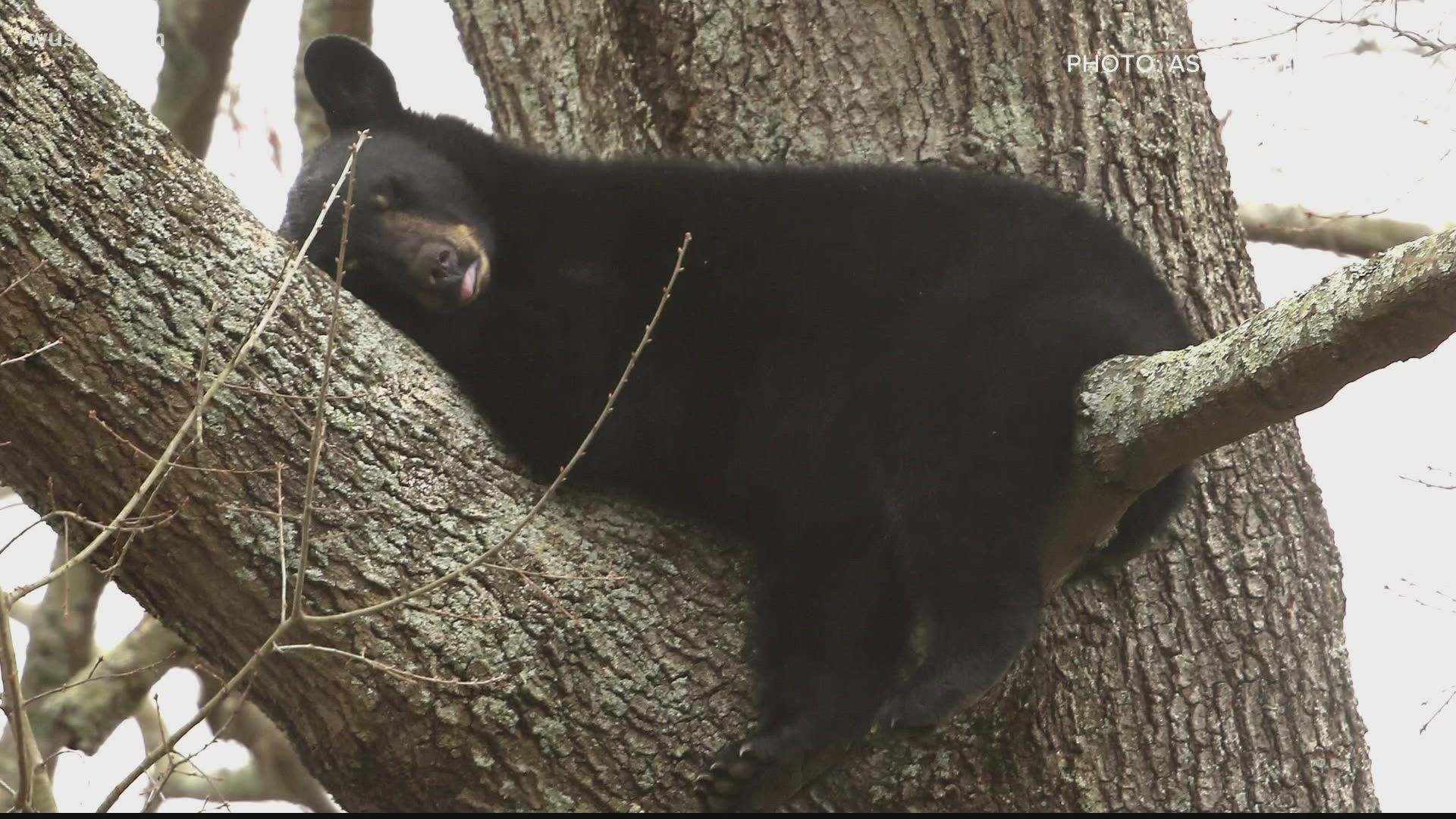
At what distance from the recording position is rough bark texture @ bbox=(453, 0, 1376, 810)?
382cm

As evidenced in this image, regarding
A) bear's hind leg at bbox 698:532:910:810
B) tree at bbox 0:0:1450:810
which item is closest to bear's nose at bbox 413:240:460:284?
tree at bbox 0:0:1450:810

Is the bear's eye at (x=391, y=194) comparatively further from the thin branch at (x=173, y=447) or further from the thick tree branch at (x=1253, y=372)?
the thick tree branch at (x=1253, y=372)

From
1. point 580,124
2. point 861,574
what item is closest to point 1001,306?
point 861,574

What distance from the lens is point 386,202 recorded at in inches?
175

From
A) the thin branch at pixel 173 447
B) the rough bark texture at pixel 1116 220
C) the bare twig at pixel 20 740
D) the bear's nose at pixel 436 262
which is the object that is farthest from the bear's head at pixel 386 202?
the bare twig at pixel 20 740

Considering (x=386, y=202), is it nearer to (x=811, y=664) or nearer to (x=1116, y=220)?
(x=811, y=664)

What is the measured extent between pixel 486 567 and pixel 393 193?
1692mm

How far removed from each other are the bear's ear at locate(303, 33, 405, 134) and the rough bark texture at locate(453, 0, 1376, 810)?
0.54 m

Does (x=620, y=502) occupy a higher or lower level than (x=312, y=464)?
higher

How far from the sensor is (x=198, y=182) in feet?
10.7

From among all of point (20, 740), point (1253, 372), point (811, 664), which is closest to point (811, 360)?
point (811, 664)

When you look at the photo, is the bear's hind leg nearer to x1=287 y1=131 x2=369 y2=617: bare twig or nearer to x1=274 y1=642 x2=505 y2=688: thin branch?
x1=274 y1=642 x2=505 y2=688: thin branch

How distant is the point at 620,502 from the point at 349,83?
2.04 meters

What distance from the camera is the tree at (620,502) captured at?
120 inches
